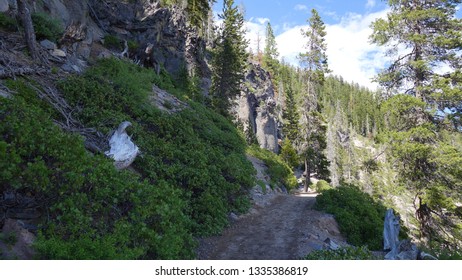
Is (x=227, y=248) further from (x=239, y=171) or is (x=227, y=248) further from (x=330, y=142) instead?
(x=330, y=142)

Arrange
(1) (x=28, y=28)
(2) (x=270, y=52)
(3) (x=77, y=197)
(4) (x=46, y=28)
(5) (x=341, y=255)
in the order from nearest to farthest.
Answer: (3) (x=77, y=197)
(5) (x=341, y=255)
(1) (x=28, y=28)
(4) (x=46, y=28)
(2) (x=270, y=52)

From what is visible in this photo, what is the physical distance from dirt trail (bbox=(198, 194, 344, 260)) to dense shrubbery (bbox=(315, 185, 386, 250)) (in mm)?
483

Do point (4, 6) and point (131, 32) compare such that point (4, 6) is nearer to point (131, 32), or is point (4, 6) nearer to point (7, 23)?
point (7, 23)

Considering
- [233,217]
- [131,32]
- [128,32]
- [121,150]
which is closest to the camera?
[121,150]

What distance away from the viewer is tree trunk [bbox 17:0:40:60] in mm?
9852

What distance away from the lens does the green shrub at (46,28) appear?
39.7 feet

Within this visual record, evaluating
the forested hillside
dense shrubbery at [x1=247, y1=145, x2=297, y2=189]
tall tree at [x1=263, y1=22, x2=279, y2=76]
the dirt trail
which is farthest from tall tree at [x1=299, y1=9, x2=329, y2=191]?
tall tree at [x1=263, y1=22, x2=279, y2=76]

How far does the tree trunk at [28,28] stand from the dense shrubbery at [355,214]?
→ 13.9m

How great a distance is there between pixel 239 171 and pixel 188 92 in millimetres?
15358

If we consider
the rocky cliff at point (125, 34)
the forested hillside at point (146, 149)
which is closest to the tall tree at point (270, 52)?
the rocky cliff at point (125, 34)

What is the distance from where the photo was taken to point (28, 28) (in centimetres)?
1007

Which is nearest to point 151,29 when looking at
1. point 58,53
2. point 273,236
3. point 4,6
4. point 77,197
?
point 4,6

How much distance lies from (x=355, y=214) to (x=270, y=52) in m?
79.6

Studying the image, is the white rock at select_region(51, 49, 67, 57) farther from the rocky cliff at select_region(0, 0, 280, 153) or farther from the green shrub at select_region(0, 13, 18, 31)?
the green shrub at select_region(0, 13, 18, 31)
